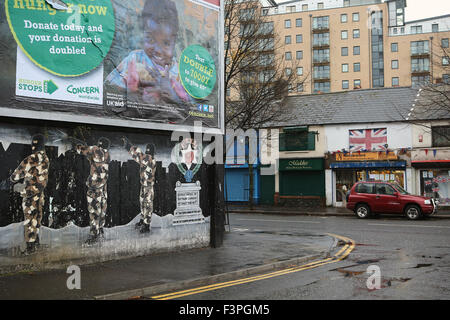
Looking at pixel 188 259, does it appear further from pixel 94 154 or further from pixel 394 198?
pixel 394 198

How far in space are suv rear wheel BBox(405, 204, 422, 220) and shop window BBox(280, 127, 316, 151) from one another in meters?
9.98

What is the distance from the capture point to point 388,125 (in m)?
27.6

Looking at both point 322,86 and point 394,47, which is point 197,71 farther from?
point 394,47

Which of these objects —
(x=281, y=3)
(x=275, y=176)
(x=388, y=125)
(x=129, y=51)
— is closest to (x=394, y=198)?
(x=388, y=125)

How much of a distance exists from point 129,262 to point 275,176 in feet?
73.3

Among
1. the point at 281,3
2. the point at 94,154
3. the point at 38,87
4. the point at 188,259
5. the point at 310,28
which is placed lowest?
the point at 188,259

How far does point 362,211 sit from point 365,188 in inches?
47.2

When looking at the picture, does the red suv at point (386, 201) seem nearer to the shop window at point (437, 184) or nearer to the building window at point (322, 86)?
the shop window at point (437, 184)

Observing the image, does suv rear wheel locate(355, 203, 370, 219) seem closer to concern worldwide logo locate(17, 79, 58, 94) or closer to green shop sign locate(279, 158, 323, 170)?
green shop sign locate(279, 158, 323, 170)

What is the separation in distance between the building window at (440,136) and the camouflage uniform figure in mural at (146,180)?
20.7 metres

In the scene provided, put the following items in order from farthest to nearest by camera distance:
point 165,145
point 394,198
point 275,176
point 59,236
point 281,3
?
point 281,3, point 275,176, point 394,198, point 165,145, point 59,236

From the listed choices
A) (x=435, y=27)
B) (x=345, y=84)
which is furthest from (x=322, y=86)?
(x=435, y=27)

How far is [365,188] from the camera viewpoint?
2217 centimetres

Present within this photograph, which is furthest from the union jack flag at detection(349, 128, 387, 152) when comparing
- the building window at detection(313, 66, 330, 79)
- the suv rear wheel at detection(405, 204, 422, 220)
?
the building window at detection(313, 66, 330, 79)
